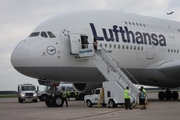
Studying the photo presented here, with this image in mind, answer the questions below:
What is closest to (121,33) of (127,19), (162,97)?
(127,19)

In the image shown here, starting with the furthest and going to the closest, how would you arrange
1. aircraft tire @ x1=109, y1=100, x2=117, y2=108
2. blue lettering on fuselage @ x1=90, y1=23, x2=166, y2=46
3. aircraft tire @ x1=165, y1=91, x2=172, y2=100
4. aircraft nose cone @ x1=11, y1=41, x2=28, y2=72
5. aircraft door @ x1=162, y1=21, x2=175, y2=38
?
aircraft tire @ x1=165, y1=91, x2=172, y2=100
aircraft door @ x1=162, y1=21, x2=175, y2=38
blue lettering on fuselage @ x1=90, y1=23, x2=166, y2=46
aircraft nose cone @ x1=11, y1=41, x2=28, y2=72
aircraft tire @ x1=109, y1=100, x2=117, y2=108

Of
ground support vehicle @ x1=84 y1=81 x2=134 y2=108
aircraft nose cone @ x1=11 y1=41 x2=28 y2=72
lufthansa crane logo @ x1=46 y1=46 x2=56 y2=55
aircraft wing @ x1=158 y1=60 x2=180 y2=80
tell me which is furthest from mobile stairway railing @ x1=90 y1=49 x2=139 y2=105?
aircraft wing @ x1=158 y1=60 x2=180 y2=80

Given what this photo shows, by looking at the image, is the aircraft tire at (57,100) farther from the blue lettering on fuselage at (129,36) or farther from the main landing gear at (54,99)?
the blue lettering on fuselage at (129,36)

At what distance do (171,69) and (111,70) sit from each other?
191 inches

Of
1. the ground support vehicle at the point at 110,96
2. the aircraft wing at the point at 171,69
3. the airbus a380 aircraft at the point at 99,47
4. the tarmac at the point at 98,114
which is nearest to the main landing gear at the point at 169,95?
the airbus a380 aircraft at the point at 99,47

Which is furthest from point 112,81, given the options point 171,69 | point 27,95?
point 27,95

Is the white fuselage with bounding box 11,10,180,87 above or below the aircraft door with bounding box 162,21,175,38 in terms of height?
below

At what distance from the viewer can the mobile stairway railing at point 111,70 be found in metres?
17.6

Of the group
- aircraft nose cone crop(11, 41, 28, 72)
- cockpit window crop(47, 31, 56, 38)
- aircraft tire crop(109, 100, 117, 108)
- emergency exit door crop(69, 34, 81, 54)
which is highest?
cockpit window crop(47, 31, 56, 38)

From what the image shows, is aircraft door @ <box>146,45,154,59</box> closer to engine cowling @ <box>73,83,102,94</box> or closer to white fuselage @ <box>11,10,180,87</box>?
white fuselage @ <box>11,10,180,87</box>

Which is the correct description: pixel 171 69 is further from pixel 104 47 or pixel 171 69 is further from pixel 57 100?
pixel 57 100

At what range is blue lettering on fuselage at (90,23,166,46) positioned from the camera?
19375mm

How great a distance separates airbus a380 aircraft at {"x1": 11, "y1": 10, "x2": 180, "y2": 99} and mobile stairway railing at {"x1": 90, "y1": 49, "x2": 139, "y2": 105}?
65cm

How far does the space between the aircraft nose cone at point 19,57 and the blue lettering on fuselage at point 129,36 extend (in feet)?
13.3
